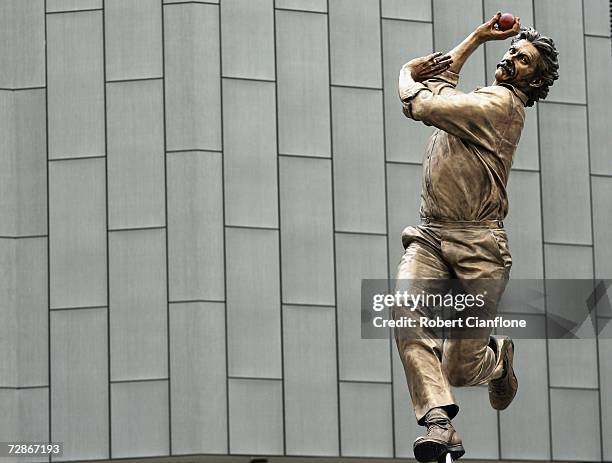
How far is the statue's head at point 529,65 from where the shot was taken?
51.7ft

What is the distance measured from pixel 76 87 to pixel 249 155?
315cm

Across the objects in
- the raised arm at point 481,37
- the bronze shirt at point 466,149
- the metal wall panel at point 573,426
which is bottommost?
the metal wall panel at point 573,426

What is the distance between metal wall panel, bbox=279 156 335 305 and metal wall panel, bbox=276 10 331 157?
12.8 inches

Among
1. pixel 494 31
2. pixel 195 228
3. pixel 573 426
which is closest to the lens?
pixel 494 31

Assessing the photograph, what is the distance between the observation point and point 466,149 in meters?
15.4

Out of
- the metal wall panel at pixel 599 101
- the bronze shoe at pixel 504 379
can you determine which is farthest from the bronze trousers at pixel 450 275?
the metal wall panel at pixel 599 101

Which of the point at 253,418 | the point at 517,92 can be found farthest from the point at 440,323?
the point at 253,418

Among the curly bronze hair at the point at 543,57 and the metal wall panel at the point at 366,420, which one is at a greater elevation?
the curly bronze hair at the point at 543,57

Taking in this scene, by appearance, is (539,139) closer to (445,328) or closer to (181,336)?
(181,336)

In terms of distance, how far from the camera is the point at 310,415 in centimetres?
3341

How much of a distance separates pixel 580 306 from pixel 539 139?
119 inches

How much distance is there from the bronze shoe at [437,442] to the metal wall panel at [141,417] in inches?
724

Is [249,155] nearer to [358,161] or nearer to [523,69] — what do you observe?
[358,161]

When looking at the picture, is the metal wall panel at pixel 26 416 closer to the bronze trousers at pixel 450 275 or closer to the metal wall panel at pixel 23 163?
the metal wall panel at pixel 23 163
